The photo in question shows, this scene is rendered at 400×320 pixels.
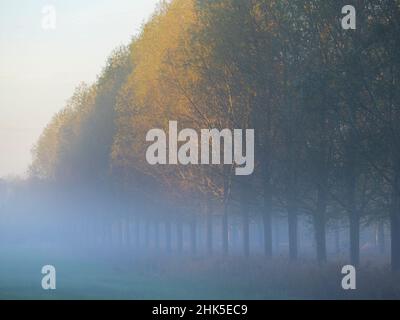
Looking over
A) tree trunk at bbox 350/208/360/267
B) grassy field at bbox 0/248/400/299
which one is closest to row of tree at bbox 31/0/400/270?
tree trunk at bbox 350/208/360/267

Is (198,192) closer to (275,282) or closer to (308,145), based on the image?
(308,145)

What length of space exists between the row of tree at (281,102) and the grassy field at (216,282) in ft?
10.8

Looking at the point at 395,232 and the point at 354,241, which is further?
the point at 354,241

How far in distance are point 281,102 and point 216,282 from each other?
902cm

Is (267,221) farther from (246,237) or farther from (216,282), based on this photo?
(216,282)

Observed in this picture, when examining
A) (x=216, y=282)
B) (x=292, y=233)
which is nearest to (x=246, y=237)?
(x=292, y=233)

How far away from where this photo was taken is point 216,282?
125ft

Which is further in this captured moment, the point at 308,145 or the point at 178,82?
the point at 178,82

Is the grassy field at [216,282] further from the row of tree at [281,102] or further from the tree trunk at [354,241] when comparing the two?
the row of tree at [281,102]

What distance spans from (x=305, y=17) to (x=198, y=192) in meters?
16.9

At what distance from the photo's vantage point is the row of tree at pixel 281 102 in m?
34.2

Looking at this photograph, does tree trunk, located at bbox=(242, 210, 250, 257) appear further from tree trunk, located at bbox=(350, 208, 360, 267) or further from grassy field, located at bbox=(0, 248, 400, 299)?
tree trunk, located at bbox=(350, 208, 360, 267)

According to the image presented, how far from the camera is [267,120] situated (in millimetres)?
43750
